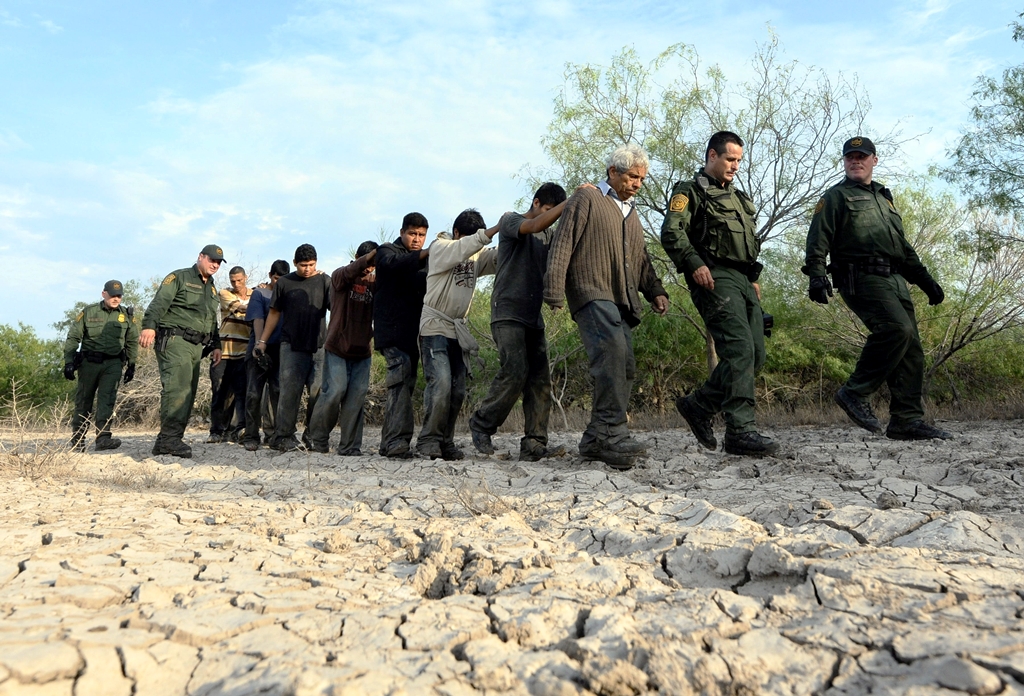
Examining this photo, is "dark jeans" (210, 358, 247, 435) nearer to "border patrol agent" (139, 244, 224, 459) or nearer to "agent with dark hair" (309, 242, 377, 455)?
"border patrol agent" (139, 244, 224, 459)

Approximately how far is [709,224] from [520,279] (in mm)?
1388

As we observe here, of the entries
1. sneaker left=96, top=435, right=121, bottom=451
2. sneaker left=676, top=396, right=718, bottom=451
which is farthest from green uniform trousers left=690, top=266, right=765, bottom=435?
Result: sneaker left=96, top=435, right=121, bottom=451

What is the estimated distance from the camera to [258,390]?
28.1ft

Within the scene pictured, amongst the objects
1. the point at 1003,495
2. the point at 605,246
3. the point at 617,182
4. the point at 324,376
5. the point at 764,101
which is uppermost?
the point at 764,101

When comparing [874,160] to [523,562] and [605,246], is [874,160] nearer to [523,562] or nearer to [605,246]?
[605,246]

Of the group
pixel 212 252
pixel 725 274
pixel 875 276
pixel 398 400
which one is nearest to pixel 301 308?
pixel 212 252

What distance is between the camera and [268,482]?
5395 mm

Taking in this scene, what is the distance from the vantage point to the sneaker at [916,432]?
5898 millimetres

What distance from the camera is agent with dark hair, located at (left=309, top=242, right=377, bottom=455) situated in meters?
7.25

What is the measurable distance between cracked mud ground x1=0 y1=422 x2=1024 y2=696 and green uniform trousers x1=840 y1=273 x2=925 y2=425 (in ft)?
5.07

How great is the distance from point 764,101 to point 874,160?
862 centimetres

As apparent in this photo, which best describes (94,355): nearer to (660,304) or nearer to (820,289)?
(660,304)

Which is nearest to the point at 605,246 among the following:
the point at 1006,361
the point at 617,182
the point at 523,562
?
the point at 617,182

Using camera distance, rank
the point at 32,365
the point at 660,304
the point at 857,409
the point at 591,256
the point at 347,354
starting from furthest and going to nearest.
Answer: the point at 32,365
the point at 347,354
the point at 857,409
the point at 660,304
the point at 591,256
